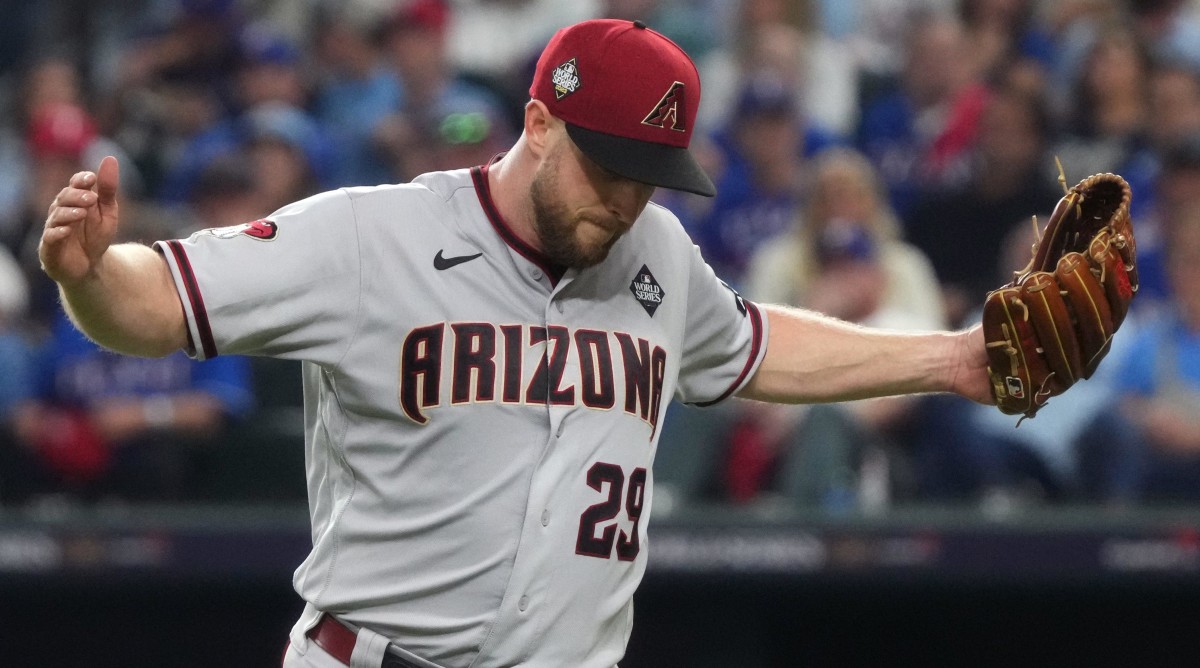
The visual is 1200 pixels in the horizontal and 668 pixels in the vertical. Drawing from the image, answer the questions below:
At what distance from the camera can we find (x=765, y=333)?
2920mm

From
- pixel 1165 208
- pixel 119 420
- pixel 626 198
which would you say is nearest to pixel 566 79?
pixel 626 198

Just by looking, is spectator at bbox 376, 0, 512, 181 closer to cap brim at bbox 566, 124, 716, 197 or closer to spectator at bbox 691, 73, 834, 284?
spectator at bbox 691, 73, 834, 284

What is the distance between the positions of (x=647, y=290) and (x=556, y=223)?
10.2 inches

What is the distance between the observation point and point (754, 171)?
654 centimetres

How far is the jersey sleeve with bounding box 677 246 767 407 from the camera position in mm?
2855

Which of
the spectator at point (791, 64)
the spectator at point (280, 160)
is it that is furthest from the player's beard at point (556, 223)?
the spectator at point (791, 64)

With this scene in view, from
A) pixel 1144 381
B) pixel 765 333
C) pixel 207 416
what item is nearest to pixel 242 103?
pixel 207 416

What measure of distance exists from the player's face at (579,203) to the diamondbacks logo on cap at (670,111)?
102mm

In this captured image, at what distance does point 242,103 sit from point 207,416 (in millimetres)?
2432

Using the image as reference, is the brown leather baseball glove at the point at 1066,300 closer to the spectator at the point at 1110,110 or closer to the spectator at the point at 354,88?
the spectator at the point at 1110,110

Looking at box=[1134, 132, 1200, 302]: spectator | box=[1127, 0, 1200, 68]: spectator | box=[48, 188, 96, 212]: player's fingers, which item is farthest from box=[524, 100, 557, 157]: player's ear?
box=[1127, 0, 1200, 68]: spectator

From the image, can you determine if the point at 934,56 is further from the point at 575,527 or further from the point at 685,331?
the point at 575,527

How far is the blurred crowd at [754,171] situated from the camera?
507 centimetres

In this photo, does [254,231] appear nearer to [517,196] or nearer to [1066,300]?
[517,196]
